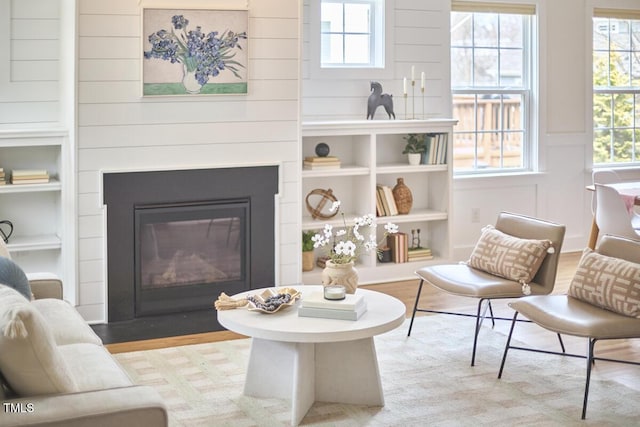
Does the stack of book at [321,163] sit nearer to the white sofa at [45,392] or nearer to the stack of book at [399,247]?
the stack of book at [399,247]

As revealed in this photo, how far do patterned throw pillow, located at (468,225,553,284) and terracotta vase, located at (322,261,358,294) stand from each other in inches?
36.9

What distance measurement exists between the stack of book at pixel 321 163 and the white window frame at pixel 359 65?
65 cm

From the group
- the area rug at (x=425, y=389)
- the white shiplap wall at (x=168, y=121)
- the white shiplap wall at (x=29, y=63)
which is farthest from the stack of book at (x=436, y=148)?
the white shiplap wall at (x=29, y=63)

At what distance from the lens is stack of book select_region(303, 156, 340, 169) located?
6.12 metres

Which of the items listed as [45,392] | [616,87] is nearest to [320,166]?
[616,87]

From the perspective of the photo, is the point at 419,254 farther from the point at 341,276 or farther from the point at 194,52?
the point at 341,276

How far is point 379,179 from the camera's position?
669cm

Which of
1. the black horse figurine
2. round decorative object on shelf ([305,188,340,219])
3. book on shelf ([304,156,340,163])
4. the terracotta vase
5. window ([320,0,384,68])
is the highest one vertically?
window ([320,0,384,68])

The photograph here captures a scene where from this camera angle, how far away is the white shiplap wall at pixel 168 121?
518cm

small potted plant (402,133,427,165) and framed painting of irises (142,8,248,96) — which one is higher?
framed painting of irises (142,8,248,96)

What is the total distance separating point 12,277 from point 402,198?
351cm

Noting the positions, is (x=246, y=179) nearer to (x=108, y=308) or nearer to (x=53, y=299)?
(x=108, y=308)

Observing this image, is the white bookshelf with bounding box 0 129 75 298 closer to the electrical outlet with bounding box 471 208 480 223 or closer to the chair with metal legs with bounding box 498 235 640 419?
the chair with metal legs with bounding box 498 235 640 419

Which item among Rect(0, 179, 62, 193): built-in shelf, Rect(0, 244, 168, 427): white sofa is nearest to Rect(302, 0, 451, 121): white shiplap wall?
Rect(0, 179, 62, 193): built-in shelf
